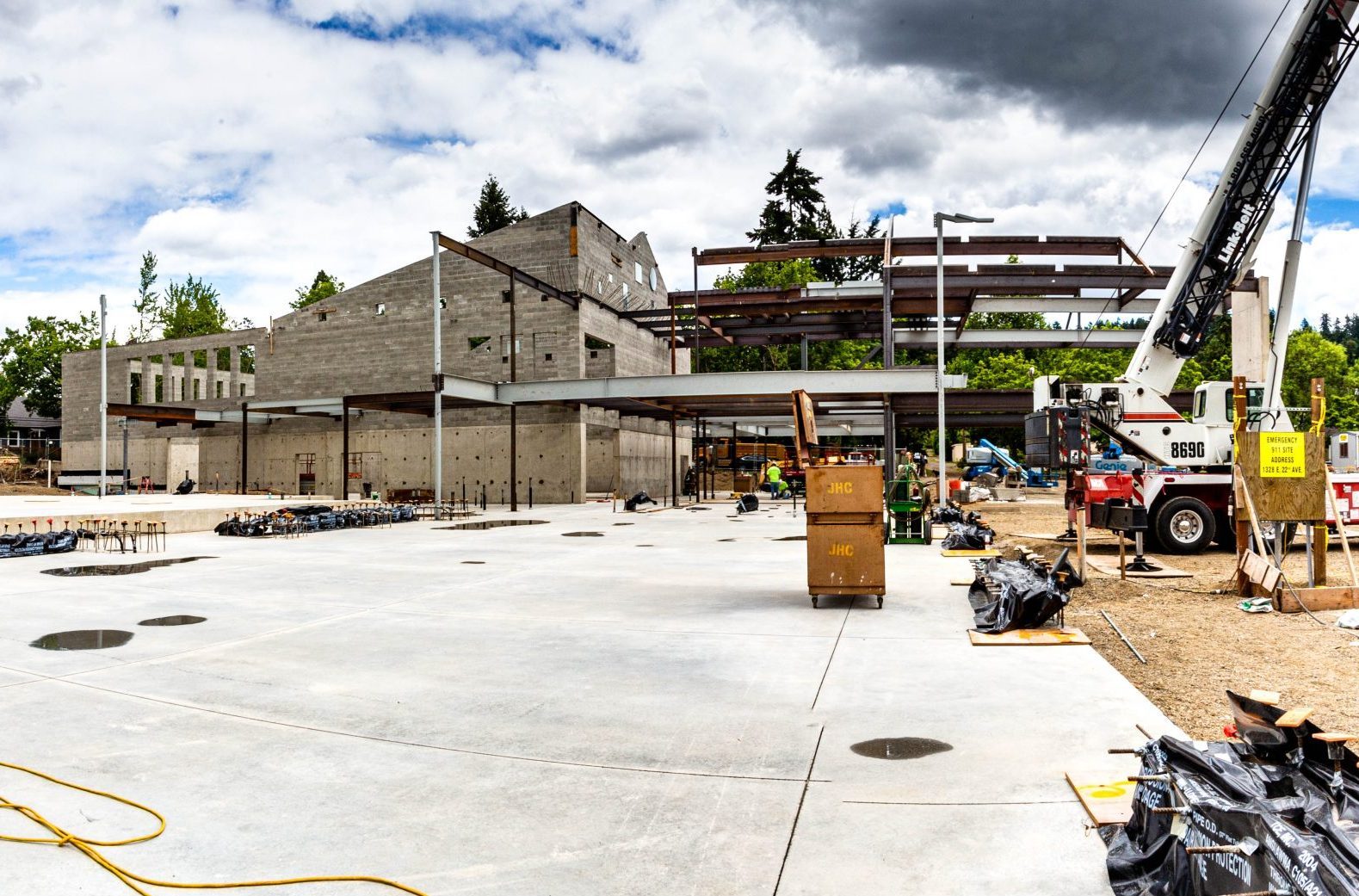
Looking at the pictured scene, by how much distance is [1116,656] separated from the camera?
8211 mm

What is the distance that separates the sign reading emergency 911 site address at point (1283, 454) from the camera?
11031 mm

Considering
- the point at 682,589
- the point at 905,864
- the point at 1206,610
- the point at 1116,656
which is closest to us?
the point at 905,864

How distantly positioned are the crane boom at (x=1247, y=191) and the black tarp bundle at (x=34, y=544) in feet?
74.2

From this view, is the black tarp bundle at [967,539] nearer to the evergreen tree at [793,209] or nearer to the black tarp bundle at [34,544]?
the black tarp bundle at [34,544]

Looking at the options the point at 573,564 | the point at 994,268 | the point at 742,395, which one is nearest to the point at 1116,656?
the point at 573,564

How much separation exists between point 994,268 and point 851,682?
1247 inches

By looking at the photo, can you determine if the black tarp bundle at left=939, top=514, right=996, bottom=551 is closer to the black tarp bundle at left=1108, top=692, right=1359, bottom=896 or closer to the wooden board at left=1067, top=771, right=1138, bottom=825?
the wooden board at left=1067, top=771, right=1138, bottom=825

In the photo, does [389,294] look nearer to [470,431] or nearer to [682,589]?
[470,431]

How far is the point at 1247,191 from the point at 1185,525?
6995 mm

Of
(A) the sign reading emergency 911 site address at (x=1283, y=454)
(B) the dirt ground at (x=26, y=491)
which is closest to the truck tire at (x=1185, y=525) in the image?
(A) the sign reading emergency 911 site address at (x=1283, y=454)

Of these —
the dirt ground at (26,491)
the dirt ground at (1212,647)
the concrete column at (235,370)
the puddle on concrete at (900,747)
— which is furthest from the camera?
the concrete column at (235,370)

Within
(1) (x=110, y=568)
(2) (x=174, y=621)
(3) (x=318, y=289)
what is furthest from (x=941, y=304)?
(3) (x=318, y=289)

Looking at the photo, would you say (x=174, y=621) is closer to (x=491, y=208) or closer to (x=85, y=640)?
(x=85, y=640)

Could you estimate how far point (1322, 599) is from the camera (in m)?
10.5
